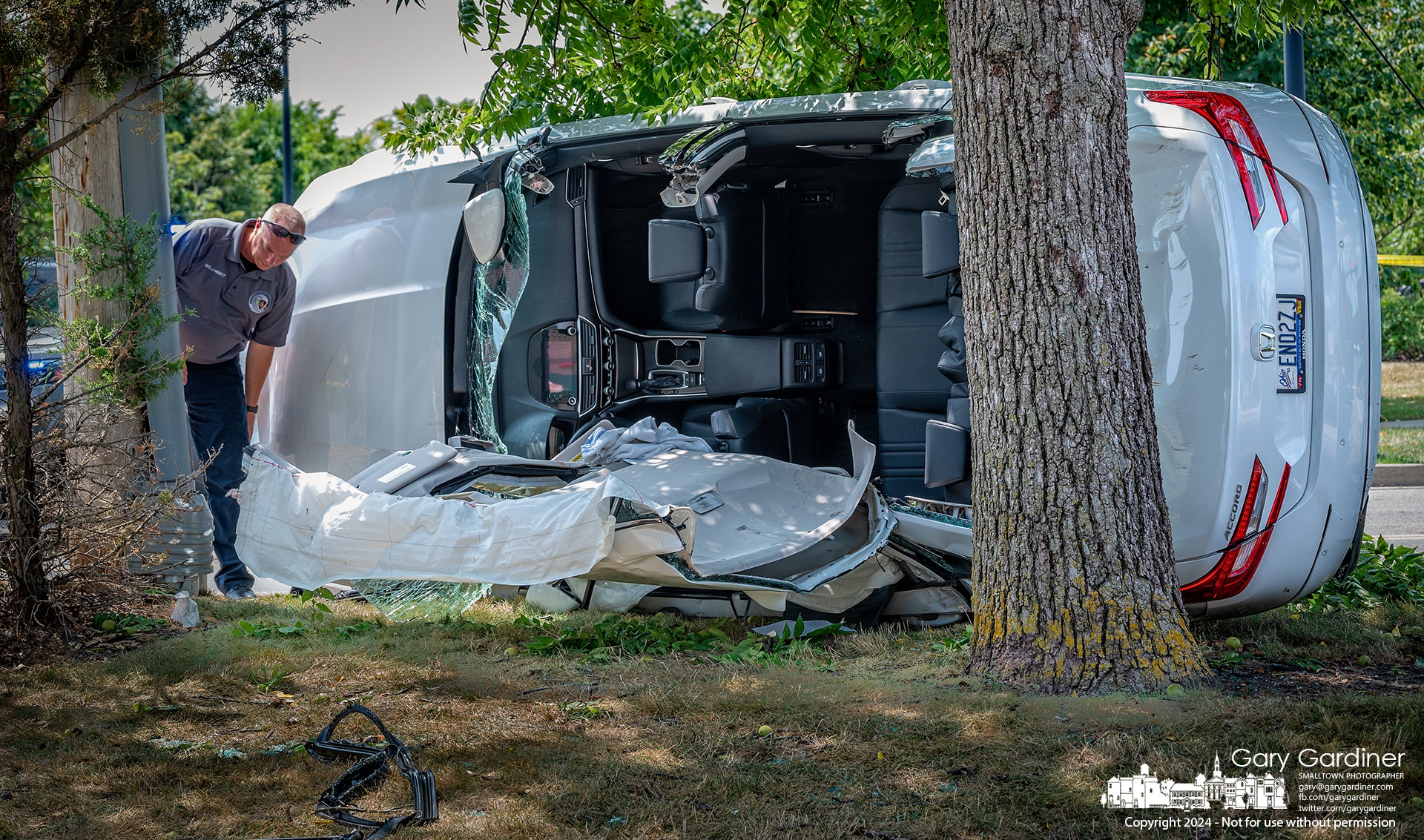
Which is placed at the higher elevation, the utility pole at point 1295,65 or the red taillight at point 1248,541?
the utility pole at point 1295,65

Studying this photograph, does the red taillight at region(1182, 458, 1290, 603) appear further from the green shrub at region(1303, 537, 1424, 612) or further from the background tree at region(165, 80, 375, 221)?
the background tree at region(165, 80, 375, 221)

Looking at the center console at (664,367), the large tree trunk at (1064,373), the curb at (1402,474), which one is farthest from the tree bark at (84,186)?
the curb at (1402,474)

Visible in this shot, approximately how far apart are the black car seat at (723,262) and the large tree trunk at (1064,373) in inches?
97.4

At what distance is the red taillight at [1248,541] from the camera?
12.9 feet

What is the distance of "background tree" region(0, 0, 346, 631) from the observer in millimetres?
4137

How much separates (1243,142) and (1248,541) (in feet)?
4.70

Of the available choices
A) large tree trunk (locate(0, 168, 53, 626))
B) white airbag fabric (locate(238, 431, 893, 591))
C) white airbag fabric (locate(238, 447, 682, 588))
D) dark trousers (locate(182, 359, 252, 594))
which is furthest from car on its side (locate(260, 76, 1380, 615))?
large tree trunk (locate(0, 168, 53, 626))

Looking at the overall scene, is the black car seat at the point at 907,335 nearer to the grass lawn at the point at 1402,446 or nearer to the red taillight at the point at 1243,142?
the red taillight at the point at 1243,142

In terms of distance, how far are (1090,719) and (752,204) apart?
12.8 feet

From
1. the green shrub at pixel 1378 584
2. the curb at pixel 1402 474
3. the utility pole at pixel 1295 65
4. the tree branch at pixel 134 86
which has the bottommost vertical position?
the curb at pixel 1402 474

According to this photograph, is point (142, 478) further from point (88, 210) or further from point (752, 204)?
point (752, 204)

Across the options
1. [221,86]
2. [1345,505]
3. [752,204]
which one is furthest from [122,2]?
[1345,505]

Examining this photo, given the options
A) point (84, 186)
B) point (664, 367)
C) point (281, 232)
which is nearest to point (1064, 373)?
point (664, 367)

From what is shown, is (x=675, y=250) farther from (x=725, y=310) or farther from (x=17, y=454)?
(x=17, y=454)
